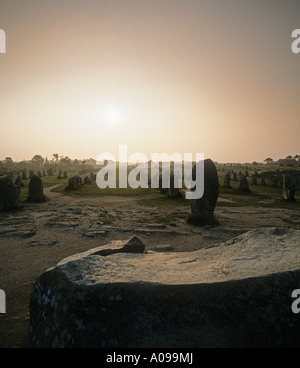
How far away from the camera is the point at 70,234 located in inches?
476

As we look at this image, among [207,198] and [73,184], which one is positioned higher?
[73,184]

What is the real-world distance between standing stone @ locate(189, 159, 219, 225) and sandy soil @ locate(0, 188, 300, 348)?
0.73 metres

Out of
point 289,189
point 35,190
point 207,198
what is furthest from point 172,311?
point 289,189

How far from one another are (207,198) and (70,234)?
25.7 ft

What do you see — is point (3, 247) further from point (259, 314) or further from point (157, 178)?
point (157, 178)

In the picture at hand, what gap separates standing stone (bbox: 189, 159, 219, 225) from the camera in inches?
557

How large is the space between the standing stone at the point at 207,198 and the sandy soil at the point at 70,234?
731 mm

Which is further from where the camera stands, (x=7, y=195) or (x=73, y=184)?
(x=73, y=184)

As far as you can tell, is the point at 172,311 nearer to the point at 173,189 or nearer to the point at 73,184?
the point at 173,189

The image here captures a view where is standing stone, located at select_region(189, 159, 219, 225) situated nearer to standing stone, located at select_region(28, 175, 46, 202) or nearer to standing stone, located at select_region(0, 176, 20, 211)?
standing stone, located at select_region(0, 176, 20, 211)
